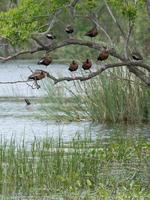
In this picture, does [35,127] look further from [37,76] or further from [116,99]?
[37,76]

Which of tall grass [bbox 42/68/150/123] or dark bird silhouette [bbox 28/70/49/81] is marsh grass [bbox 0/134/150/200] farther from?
tall grass [bbox 42/68/150/123]

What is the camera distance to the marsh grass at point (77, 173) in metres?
11.6

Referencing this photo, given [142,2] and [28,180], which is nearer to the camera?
[28,180]

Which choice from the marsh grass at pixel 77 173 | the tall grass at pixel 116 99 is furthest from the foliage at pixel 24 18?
the tall grass at pixel 116 99

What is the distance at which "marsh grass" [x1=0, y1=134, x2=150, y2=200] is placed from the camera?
1162 centimetres

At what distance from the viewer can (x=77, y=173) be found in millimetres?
12352

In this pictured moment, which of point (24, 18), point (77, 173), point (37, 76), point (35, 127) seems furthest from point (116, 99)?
point (37, 76)

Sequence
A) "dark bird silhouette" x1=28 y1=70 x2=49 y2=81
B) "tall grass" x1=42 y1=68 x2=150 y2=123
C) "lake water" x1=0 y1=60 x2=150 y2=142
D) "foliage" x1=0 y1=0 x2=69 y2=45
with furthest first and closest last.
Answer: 1. "tall grass" x1=42 y1=68 x2=150 y2=123
2. "lake water" x1=0 y1=60 x2=150 y2=142
3. "foliage" x1=0 y1=0 x2=69 y2=45
4. "dark bird silhouette" x1=28 y1=70 x2=49 y2=81

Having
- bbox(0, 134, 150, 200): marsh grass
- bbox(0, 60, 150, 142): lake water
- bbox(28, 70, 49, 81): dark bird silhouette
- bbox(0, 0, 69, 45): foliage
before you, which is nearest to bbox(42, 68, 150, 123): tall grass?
bbox(0, 60, 150, 142): lake water

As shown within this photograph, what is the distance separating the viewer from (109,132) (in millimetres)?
19750

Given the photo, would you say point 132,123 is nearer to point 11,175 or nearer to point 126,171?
point 126,171

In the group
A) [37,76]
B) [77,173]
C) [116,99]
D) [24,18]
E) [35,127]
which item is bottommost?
A: [77,173]

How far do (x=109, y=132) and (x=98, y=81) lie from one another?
2.20 meters

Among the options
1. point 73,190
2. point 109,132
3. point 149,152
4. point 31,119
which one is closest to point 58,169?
point 73,190
